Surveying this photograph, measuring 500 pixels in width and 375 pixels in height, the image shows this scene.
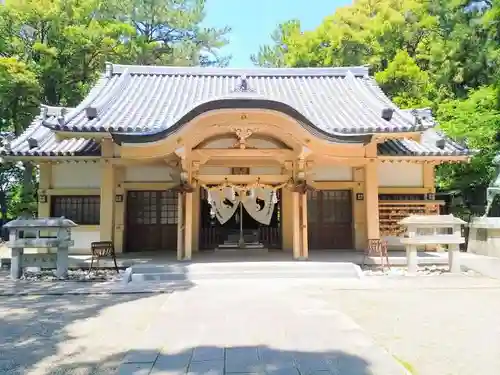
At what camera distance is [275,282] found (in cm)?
810

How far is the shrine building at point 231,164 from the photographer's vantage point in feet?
31.4

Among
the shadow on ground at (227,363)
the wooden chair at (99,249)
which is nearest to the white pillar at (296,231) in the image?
the wooden chair at (99,249)

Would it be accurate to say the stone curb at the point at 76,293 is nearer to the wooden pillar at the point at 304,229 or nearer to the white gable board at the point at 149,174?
the wooden pillar at the point at 304,229

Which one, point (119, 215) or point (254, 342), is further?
point (119, 215)

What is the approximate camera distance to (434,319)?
525 centimetres

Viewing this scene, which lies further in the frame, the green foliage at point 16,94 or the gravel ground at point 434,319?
the green foliage at point 16,94

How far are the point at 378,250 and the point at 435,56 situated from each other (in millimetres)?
13996

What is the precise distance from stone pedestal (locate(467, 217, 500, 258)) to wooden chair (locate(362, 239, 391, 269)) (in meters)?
2.92

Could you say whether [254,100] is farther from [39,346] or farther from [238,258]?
[39,346]

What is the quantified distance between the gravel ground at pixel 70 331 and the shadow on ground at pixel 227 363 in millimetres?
29

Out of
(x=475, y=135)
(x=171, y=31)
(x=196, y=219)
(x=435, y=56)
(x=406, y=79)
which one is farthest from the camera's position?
(x=171, y=31)

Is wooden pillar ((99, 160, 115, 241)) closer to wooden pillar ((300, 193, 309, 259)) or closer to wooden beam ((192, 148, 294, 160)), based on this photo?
wooden beam ((192, 148, 294, 160))

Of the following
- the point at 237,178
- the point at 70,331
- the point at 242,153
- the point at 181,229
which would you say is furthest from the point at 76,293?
the point at 242,153

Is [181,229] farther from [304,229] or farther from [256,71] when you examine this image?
[256,71]
